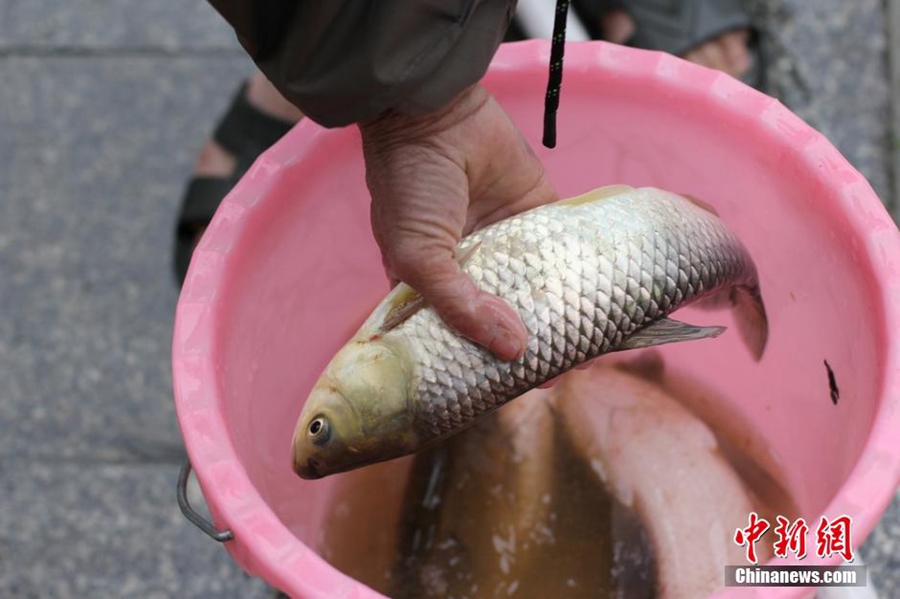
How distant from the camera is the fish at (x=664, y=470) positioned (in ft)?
5.30

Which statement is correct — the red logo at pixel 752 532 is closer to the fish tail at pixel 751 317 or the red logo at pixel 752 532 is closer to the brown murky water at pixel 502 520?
the brown murky water at pixel 502 520

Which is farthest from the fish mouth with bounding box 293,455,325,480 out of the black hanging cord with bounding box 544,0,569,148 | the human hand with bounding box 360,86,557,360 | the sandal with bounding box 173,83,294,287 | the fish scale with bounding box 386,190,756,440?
the sandal with bounding box 173,83,294,287

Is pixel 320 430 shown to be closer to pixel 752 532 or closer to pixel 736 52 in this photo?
pixel 752 532

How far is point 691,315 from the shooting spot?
5.97 ft

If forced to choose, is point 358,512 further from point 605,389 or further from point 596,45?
point 596,45

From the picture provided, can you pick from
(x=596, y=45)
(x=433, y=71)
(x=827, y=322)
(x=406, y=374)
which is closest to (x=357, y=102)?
(x=433, y=71)

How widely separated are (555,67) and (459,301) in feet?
1.10

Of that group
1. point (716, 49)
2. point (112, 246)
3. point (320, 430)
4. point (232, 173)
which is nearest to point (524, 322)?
point (320, 430)

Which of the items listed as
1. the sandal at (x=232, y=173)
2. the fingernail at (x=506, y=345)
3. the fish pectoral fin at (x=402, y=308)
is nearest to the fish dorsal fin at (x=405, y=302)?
the fish pectoral fin at (x=402, y=308)

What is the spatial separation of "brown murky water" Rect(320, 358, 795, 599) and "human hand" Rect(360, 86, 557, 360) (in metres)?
0.52

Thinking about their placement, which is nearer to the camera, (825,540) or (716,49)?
(825,540)

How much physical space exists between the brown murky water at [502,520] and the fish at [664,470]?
0.02m

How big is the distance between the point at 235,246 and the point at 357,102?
0.34 metres

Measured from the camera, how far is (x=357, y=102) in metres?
1.14
